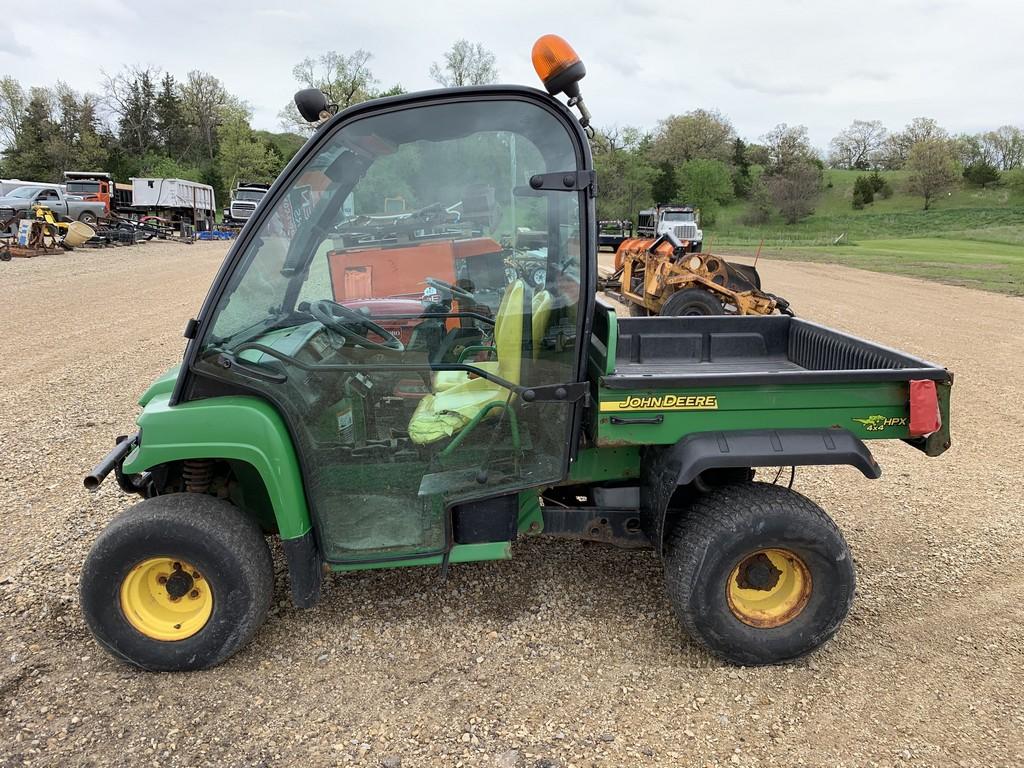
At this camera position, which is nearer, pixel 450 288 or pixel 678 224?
pixel 450 288

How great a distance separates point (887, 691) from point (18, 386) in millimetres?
7707

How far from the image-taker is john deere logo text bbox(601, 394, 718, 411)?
281 centimetres

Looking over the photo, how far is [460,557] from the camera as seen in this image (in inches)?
116

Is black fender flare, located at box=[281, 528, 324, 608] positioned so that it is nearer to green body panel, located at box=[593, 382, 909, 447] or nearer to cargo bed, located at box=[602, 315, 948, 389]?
green body panel, located at box=[593, 382, 909, 447]

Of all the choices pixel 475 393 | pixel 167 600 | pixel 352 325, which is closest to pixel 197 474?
pixel 167 600

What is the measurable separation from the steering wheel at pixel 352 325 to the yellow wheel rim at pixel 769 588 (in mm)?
1624

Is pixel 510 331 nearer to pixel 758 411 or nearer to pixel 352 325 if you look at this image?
pixel 352 325

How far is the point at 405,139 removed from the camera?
105 inches

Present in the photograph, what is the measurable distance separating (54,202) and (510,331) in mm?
29817

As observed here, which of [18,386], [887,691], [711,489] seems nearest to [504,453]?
[711,489]

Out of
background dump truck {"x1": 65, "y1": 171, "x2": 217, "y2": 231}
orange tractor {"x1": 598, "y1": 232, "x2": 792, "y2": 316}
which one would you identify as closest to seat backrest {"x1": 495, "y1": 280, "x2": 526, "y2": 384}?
orange tractor {"x1": 598, "y1": 232, "x2": 792, "y2": 316}

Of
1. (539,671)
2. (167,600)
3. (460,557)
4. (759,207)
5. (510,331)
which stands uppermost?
(759,207)

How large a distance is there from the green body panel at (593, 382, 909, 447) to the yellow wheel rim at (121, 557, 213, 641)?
1.67 metres

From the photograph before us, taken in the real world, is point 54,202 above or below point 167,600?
above
